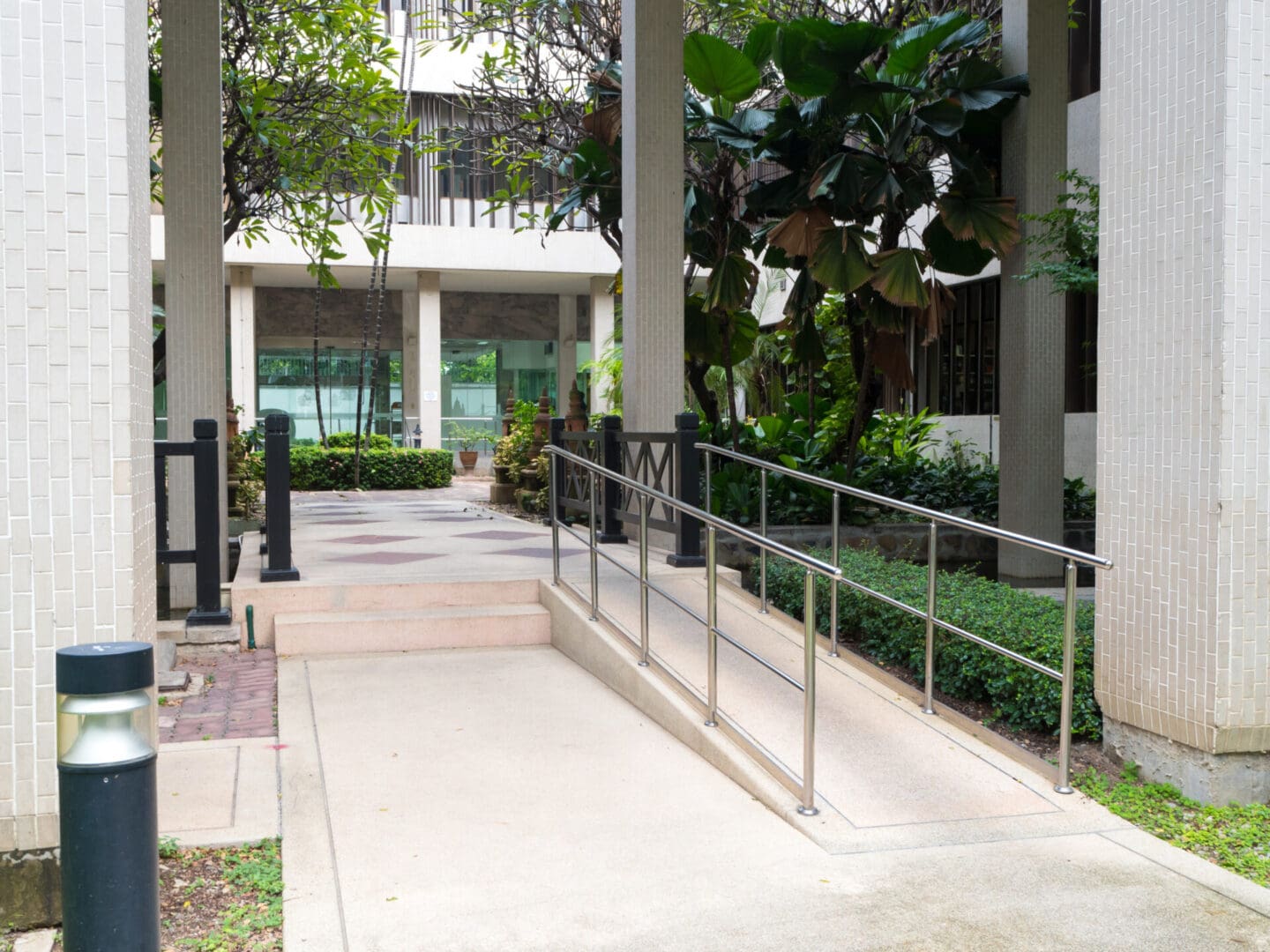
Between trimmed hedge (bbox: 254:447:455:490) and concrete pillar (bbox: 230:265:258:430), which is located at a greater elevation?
concrete pillar (bbox: 230:265:258:430)

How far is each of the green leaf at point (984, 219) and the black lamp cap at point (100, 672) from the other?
862cm

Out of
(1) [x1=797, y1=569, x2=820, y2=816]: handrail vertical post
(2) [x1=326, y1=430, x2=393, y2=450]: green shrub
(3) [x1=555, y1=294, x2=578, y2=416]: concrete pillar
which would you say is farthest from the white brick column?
(3) [x1=555, y1=294, x2=578, y2=416]: concrete pillar

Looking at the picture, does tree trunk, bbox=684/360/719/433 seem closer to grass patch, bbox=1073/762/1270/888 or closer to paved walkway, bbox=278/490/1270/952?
paved walkway, bbox=278/490/1270/952

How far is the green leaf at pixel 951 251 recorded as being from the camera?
10633 mm

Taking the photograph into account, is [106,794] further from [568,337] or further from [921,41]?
[568,337]

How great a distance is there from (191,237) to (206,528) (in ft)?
7.53

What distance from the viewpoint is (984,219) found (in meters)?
9.73

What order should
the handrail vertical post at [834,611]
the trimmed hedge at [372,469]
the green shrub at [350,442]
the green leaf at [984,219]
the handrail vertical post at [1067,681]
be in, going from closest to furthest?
the handrail vertical post at [1067,681], the handrail vertical post at [834,611], the green leaf at [984,219], the trimmed hedge at [372,469], the green shrub at [350,442]

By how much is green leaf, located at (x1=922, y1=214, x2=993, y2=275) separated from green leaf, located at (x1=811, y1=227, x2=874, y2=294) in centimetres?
121

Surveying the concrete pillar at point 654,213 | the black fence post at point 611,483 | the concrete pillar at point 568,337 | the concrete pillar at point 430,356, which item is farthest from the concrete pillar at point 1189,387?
the concrete pillar at point 568,337

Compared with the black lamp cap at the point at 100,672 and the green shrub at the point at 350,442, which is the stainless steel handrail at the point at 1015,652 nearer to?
the black lamp cap at the point at 100,672

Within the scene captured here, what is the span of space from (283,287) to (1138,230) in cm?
2663

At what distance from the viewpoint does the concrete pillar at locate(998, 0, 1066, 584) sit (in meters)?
9.97

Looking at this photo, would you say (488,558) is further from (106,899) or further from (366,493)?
(366,493)
